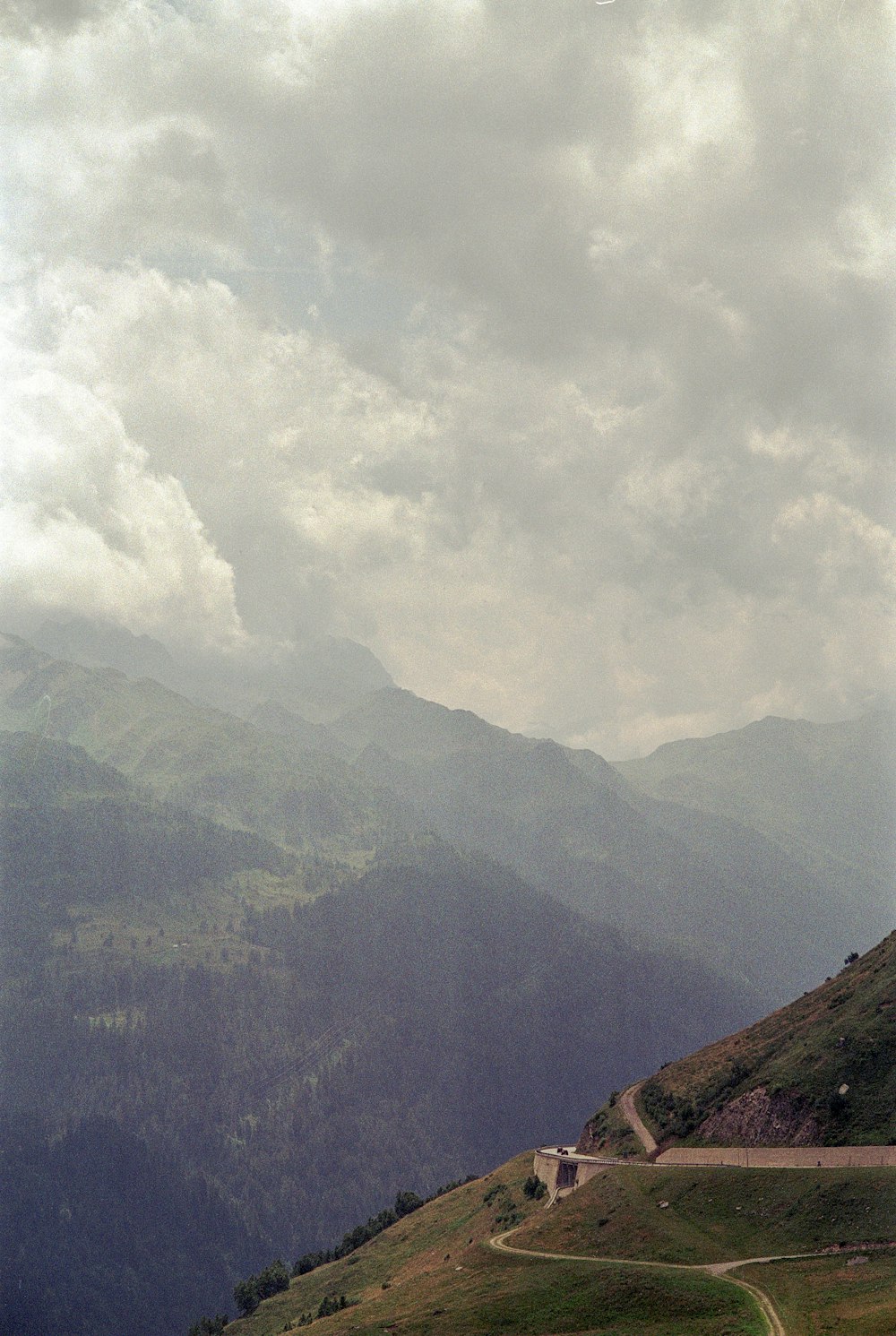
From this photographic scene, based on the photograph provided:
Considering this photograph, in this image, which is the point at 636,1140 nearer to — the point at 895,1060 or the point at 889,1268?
the point at 895,1060

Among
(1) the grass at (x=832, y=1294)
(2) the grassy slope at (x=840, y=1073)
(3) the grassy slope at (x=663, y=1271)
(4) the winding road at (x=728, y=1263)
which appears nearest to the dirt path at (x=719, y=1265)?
(4) the winding road at (x=728, y=1263)

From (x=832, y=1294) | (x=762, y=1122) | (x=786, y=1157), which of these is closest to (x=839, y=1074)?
(x=762, y=1122)

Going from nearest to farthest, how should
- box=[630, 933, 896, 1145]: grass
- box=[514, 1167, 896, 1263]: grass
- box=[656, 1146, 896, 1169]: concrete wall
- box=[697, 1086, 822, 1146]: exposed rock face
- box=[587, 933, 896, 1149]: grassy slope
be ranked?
box=[514, 1167, 896, 1263]: grass
box=[656, 1146, 896, 1169]: concrete wall
box=[587, 933, 896, 1149]: grassy slope
box=[630, 933, 896, 1145]: grass
box=[697, 1086, 822, 1146]: exposed rock face

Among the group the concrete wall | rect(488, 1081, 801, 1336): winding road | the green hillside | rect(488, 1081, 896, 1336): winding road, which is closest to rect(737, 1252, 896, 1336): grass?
the green hillside

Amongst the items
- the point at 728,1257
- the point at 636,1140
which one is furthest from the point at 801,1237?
the point at 636,1140

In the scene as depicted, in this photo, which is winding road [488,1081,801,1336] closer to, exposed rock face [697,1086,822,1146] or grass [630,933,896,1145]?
grass [630,933,896,1145]

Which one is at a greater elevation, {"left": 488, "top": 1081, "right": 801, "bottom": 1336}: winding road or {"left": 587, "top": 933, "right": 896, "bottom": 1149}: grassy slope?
{"left": 587, "top": 933, "right": 896, "bottom": 1149}: grassy slope

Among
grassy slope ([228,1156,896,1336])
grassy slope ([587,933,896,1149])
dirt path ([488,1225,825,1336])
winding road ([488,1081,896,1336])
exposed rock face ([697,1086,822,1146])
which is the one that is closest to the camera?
dirt path ([488,1225,825,1336])

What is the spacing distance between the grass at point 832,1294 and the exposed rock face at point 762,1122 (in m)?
39.5

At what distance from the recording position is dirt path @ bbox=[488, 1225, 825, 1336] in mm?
114062

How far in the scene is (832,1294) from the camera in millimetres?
116375

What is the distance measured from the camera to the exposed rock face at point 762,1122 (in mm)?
168000

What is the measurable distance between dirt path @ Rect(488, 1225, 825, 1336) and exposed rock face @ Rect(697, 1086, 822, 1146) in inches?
1410

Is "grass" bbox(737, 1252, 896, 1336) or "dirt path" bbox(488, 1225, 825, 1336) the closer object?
"grass" bbox(737, 1252, 896, 1336)
